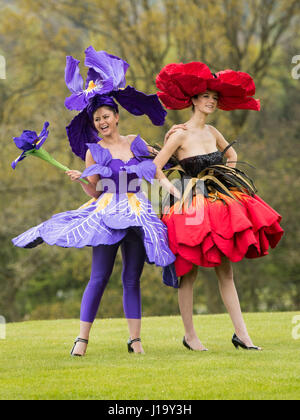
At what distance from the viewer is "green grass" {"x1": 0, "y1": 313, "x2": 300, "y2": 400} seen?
3604 millimetres

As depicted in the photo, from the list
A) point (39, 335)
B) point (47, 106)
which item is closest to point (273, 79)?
point (47, 106)

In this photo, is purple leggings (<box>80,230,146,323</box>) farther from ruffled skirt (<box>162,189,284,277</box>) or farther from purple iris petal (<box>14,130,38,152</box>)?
purple iris petal (<box>14,130,38,152</box>)

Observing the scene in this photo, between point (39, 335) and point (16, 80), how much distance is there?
1014cm

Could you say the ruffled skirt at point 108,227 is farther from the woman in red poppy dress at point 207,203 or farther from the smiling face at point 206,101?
the smiling face at point 206,101

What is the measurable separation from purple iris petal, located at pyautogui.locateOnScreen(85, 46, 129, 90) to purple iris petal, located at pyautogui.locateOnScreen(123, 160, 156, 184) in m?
0.61

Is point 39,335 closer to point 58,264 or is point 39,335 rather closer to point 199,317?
point 199,317

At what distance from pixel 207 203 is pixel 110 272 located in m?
0.84

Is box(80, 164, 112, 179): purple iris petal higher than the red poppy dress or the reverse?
higher

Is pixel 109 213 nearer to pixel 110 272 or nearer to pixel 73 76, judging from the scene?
pixel 110 272

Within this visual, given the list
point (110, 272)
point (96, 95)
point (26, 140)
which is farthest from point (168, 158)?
point (26, 140)

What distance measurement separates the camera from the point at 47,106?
48.9ft

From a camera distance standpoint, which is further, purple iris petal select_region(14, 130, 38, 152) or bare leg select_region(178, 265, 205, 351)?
bare leg select_region(178, 265, 205, 351)

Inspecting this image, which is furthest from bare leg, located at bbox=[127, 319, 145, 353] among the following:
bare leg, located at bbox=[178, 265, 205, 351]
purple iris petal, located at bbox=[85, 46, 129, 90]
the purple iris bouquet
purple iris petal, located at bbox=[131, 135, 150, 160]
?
purple iris petal, located at bbox=[85, 46, 129, 90]

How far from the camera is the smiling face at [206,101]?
5.20m
